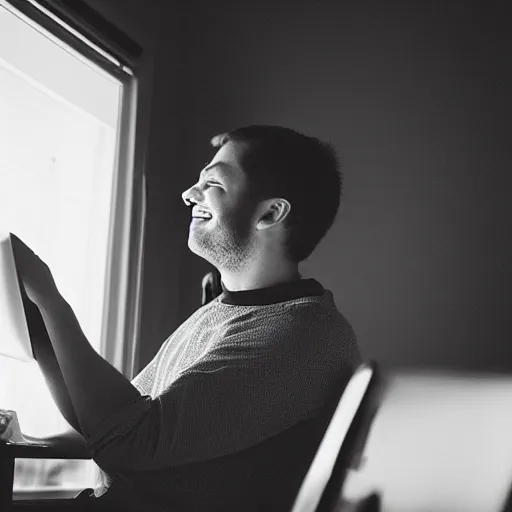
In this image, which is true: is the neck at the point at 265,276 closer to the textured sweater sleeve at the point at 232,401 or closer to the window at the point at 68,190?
the textured sweater sleeve at the point at 232,401

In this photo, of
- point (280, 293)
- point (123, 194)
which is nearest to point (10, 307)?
point (280, 293)

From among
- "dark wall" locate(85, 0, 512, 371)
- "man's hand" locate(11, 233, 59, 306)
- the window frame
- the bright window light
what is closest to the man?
"man's hand" locate(11, 233, 59, 306)

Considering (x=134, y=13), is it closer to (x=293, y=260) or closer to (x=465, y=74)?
(x=465, y=74)

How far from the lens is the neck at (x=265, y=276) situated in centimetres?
152

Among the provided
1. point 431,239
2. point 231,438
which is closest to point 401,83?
point 431,239

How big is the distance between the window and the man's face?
619 millimetres

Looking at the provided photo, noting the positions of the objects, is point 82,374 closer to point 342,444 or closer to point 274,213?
point 342,444

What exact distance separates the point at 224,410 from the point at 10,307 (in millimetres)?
364

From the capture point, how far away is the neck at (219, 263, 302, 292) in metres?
1.52

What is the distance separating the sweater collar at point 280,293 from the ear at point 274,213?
155mm

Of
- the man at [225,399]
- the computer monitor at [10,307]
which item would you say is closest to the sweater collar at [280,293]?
the man at [225,399]

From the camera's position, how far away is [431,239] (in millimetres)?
2090

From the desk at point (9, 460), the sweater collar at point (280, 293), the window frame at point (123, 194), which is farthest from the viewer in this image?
the window frame at point (123, 194)

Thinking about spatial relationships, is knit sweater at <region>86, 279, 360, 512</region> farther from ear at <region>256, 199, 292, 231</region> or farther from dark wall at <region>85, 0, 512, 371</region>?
dark wall at <region>85, 0, 512, 371</region>
